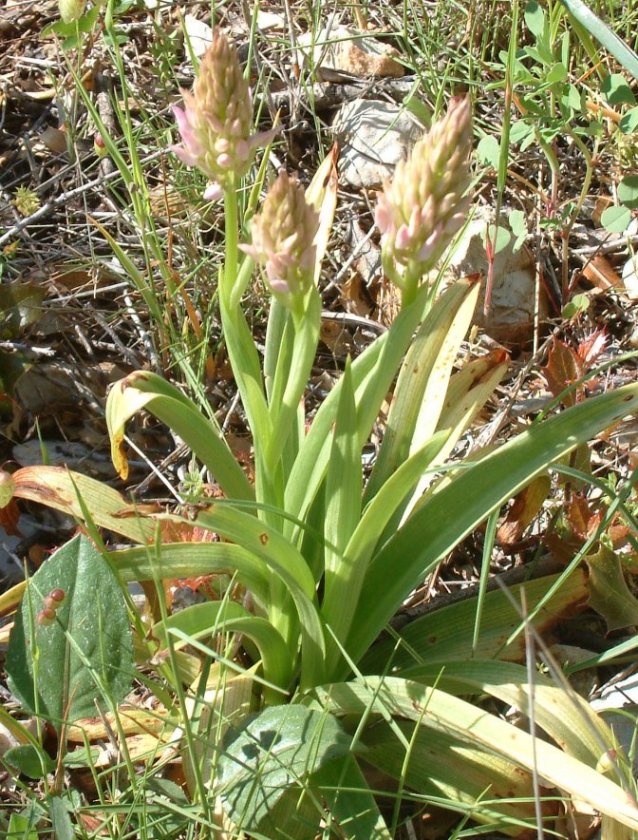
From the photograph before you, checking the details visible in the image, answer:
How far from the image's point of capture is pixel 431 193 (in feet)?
3.20

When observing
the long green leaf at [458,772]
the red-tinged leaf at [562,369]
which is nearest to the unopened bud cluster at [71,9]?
the red-tinged leaf at [562,369]

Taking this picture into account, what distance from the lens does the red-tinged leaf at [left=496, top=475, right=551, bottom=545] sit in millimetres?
1638

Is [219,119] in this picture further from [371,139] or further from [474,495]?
[371,139]

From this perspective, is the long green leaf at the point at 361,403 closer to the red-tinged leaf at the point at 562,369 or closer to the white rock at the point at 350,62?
the red-tinged leaf at the point at 562,369

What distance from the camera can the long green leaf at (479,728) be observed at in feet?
3.48

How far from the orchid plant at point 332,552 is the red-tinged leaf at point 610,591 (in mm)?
75

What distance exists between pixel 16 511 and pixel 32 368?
0.43 metres

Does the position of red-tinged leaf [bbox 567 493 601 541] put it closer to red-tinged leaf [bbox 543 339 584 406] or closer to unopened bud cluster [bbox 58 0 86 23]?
red-tinged leaf [bbox 543 339 584 406]

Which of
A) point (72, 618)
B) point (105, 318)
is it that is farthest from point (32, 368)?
point (72, 618)

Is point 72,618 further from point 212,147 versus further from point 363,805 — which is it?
point 212,147

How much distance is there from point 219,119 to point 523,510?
3.15ft

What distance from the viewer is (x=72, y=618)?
4.10ft

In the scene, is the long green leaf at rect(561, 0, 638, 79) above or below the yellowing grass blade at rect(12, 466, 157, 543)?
above

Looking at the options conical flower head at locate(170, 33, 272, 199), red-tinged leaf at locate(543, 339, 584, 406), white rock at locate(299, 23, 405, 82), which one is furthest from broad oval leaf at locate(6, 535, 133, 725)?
white rock at locate(299, 23, 405, 82)
